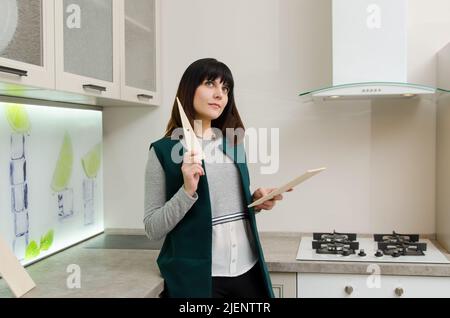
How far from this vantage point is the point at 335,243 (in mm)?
2314

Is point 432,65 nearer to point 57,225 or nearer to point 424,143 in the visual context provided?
point 424,143

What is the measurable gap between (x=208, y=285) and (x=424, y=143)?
1314 mm

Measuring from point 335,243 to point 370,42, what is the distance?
80 cm

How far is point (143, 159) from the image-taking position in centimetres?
274

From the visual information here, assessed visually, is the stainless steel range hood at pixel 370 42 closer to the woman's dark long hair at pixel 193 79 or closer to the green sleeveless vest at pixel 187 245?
the woman's dark long hair at pixel 193 79

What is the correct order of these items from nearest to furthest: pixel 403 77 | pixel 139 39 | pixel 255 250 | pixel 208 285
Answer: pixel 208 285
pixel 255 250
pixel 403 77
pixel 139 39

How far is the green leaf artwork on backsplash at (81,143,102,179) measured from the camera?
262cm

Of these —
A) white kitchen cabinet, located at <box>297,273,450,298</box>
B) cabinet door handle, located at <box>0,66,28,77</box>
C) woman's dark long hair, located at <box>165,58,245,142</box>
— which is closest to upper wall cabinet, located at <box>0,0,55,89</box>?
cabinet door handle, located at <box>0,66,28,77</box>

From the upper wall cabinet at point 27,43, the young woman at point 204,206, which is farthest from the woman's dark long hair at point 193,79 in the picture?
the upper wall cabinet at point 27,43

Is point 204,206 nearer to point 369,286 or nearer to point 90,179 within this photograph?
point 369,286

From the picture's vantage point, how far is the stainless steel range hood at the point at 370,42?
226 cm

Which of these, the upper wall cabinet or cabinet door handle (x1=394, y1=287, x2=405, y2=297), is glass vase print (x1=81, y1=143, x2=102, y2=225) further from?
cabinet door handle (x1=394, y1=287, x2=405, y2=297)

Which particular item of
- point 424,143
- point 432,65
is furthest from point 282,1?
point 424,143

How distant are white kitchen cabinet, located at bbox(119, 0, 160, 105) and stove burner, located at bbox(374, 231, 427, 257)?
114cm
